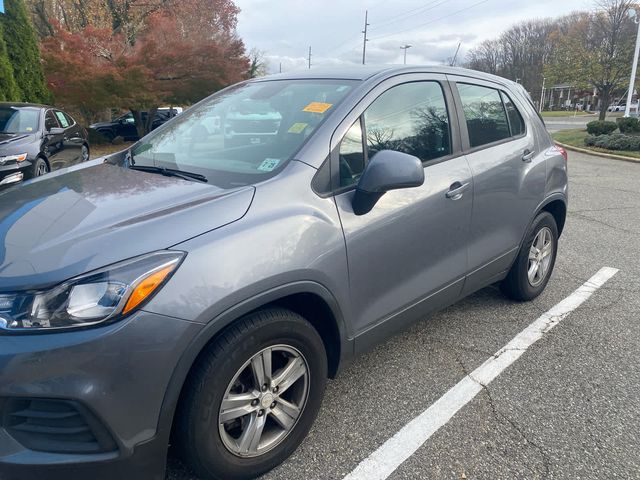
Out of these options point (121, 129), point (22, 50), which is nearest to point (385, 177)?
point (22, 50)

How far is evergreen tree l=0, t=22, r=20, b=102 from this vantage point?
12008 millimetres

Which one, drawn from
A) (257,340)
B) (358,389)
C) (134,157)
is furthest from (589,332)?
(134,157)

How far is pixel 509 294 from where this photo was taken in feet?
13.1

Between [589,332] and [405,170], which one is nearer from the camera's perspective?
[405,170]

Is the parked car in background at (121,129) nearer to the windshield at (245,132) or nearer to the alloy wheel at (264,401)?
the windshield at (245,132)

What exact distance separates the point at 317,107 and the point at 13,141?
624cm

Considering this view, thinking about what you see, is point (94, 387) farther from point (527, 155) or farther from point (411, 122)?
point (527, 155)

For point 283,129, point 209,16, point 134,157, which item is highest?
point 209,16

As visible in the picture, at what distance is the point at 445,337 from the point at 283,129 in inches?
72.4

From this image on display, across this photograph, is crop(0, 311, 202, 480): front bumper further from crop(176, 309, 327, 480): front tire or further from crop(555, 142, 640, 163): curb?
crop(555, 142, 640, 163): curb

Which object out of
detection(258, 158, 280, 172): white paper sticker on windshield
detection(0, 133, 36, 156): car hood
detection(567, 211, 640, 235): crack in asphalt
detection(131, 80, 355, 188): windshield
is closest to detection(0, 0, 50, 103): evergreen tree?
detection(0, 133, 36, 156): car hood

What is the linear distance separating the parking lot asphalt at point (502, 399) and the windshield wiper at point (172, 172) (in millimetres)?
1301

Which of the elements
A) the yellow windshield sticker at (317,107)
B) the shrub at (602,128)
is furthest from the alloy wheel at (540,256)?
the shrub at (602,128)

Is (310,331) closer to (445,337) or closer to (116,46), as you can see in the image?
(445,337)
